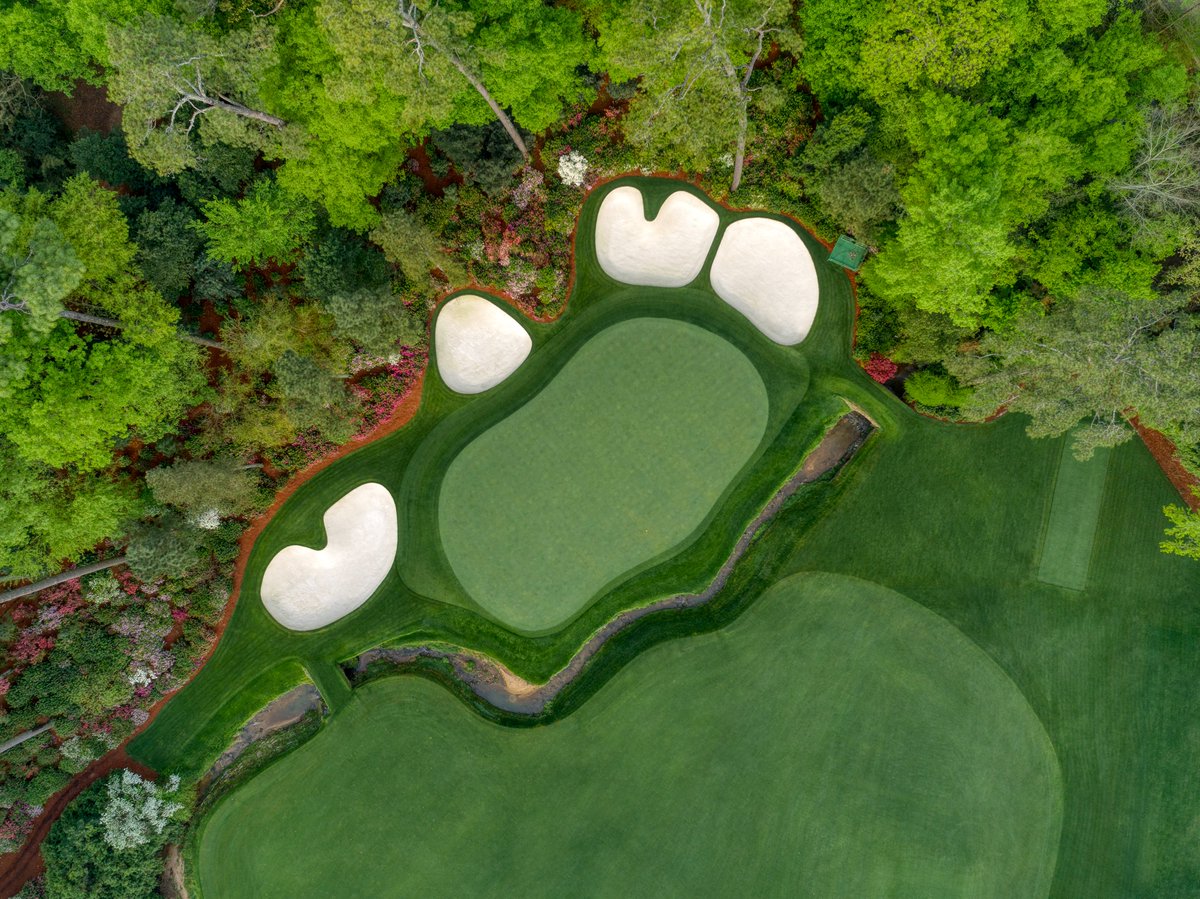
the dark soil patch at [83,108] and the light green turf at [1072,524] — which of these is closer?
the dark soil patch at [83,108]

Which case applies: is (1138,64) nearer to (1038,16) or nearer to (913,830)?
(1038,16)

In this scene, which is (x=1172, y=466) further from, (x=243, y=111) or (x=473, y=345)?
(x=243, y=111)

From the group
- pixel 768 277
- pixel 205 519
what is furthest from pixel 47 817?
pixel 768 277

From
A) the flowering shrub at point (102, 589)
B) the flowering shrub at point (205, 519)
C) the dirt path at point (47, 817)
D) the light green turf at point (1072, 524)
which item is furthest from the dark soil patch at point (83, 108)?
the light green turf at point (1072, 524)

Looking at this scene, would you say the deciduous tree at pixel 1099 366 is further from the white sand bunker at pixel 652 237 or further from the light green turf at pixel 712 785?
the white sand bunker at pixel 652 237

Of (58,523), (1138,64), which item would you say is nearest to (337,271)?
(58,523)

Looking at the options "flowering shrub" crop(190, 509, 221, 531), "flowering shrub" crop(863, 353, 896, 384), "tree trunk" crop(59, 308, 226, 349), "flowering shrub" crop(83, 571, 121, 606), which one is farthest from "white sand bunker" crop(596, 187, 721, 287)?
"flowering shrub" crop(83, 571, 121, 606)
